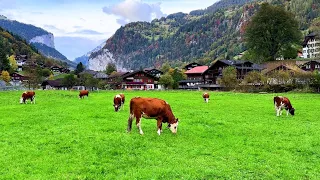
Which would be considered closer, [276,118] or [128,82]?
[276,118]

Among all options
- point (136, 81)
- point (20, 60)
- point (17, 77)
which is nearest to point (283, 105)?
point (136, 81)

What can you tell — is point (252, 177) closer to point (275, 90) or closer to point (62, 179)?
point (62, 179)

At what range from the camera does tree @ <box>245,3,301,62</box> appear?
318ft

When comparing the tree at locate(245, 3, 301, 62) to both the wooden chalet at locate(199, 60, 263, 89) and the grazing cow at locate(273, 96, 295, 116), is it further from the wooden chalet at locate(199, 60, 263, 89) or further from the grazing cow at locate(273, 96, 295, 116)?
the grazing cow at locate(273, 96, 295, 116)

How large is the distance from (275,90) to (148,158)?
2424 inches

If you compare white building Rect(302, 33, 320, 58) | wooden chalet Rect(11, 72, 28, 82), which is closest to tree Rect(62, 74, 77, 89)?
Result: wooden chalet Rect(11, 72, 28, 82)

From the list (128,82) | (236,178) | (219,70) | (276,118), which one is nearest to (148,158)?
(236,178)

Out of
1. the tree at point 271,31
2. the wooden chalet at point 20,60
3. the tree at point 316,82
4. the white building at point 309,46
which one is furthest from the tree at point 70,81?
the white building at point 309,46

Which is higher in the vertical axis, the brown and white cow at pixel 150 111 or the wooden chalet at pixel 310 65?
the wooden chalet at pixel 310 65

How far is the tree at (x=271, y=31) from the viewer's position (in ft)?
318

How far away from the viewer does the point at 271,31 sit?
97.6 meters

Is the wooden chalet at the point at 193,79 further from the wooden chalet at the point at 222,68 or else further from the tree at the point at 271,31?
the tree at the point at 271,31

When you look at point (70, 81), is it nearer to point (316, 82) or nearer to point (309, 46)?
point (316, 82)

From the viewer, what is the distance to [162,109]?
57.2ft
